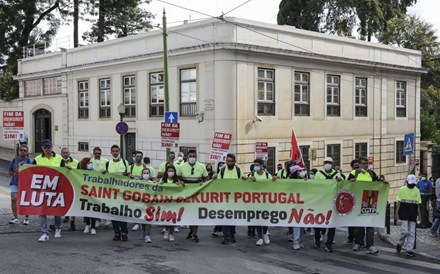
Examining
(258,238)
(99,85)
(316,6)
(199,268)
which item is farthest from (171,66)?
(316,6)

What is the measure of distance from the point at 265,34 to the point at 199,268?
16.2 meters

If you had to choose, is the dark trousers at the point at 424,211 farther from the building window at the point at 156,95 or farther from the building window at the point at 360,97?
the building window at the point at 156,95

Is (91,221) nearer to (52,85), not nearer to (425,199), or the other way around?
(425,199)

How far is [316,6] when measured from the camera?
44.5 meters

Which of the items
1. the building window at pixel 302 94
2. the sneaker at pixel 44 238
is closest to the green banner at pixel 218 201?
the sneaker at pixel 44 238

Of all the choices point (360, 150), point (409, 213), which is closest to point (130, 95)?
point (360, 150)

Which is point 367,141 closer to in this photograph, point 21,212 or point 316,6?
point 316,6

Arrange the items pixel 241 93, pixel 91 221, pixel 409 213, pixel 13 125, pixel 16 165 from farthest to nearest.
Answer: pixel 241 93 → pixel 13 125 → pixel 16 165 → pixel 91 221 → pixel 409 213

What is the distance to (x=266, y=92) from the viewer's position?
76.5ft

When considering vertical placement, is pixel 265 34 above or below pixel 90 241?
above

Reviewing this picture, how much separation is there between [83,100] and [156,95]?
20.3 feet

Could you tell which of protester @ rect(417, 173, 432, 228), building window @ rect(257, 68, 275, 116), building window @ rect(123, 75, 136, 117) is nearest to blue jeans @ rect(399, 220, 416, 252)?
protester @ rect(417, 173, 432, 228)

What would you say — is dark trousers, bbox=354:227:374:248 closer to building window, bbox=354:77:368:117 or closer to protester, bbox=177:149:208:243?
protester, bbox=177:149:208:243

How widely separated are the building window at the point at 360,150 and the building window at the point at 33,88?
19386 millimetres
